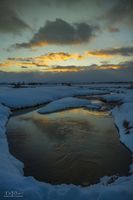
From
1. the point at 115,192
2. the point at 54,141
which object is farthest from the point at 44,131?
the point at 115,192

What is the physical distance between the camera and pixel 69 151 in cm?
1230

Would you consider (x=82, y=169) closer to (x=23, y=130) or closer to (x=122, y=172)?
(x=122, y=172)

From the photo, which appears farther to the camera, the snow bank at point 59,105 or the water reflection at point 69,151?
the snow bank at point 59,105

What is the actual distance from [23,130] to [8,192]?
10775mm

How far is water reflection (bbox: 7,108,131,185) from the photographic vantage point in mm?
9744

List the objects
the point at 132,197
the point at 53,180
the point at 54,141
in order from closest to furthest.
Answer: the point at 132,197 → the point at 53,180 → the point at 54,141

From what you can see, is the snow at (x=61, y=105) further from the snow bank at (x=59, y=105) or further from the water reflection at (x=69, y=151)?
the water reflection at (x=69, y=151)

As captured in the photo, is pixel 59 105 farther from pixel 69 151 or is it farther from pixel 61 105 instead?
pixel 69 151

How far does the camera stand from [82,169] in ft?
33.1

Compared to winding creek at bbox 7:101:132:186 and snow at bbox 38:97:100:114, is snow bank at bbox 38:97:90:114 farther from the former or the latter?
winding creek at bbox 7:101:132:186

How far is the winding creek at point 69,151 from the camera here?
31.8ft

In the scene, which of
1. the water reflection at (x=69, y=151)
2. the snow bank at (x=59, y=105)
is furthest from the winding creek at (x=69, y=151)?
the snow bank at (x=59, y=105)

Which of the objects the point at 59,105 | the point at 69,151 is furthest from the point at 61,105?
the point at 69,151

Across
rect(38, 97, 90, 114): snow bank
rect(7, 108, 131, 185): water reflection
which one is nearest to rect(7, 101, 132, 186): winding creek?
rect(7, 108, 131, 185): water reflection
